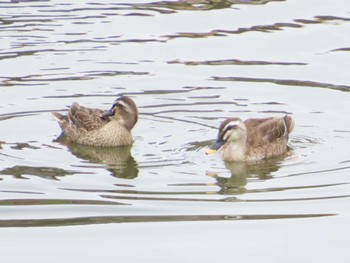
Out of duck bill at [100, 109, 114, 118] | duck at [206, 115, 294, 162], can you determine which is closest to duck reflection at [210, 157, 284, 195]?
duck at [206, 115, 294, 162]

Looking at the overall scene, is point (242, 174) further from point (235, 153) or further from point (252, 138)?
point (252, 138)

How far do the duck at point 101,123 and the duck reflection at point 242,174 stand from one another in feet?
5.24

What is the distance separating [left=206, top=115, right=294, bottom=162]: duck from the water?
0.66 feet

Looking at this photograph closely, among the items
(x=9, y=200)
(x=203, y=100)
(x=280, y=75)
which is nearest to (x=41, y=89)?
(x=203, y=100)

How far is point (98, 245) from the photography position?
12.6 metres

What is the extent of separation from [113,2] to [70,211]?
11326mm

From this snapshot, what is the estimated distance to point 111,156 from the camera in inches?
658

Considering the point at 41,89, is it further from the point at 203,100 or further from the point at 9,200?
the point at 9,200

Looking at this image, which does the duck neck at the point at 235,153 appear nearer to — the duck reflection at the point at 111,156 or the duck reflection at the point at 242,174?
the duck reflection at the point at 242,174

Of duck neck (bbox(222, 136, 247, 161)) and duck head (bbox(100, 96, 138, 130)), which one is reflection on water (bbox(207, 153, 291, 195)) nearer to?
duck neck (bbox(222, 136, 247, 161))

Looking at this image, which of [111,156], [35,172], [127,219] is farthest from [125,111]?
[127,219]

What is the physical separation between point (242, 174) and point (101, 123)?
2562 mm

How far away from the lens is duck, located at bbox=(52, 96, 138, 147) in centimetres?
1706

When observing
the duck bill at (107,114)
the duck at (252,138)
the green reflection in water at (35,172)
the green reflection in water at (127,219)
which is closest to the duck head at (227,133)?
the duck at (252,138)
